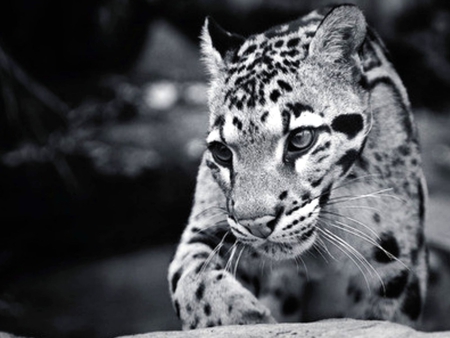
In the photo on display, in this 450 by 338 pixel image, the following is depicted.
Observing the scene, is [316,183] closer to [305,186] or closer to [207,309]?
[305,186]

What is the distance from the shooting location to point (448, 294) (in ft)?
27.8

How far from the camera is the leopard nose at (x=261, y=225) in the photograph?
4.78 meters

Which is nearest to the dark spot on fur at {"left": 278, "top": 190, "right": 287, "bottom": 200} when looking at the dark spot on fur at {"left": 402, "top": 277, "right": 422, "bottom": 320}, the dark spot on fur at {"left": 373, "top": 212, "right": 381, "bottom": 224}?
the dark spot on fur at {"left": 373, "top": 212, "right": 381, "bottom": 224}

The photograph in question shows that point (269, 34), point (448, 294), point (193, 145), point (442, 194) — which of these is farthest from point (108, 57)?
point (269, 34)

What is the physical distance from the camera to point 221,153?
5.26 meters

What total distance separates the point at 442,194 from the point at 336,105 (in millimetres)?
5681

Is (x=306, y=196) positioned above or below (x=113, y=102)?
below

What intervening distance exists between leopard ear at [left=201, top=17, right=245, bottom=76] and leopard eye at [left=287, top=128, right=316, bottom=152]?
854 mm

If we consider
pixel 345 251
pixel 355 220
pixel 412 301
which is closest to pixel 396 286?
pixel 412 301

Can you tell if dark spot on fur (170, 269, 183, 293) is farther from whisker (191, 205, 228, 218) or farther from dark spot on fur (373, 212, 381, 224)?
dark spot on fur (373, 212, 381, 224)

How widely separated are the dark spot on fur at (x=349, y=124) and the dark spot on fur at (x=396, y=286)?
1.03 meters

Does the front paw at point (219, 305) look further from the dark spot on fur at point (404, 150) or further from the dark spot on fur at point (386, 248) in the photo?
the dark spot on fur at point (404, 150)

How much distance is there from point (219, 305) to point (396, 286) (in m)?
1.30

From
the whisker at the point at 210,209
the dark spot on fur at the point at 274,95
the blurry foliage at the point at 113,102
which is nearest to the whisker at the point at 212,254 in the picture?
the whisker at the point at 210,209
